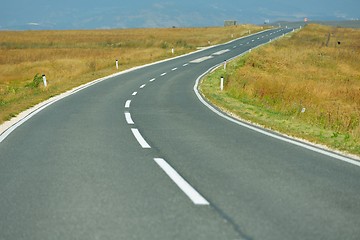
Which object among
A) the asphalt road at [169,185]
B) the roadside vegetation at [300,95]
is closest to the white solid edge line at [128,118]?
the asphalt road at [169,185]

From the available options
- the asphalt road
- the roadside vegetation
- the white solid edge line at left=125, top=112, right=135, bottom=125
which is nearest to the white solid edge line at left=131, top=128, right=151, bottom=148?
the asphalt road

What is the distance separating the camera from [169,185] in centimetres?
559

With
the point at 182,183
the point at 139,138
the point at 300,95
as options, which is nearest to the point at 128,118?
the point at 139,138

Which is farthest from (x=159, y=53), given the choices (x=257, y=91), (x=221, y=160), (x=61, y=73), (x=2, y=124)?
(x=221, y=160)

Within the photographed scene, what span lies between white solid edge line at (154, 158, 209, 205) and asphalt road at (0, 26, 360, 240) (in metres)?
0.02

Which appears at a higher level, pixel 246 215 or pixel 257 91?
pixel 246 215

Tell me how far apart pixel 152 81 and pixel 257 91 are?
280 inches

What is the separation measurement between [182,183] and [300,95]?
46.4 feet

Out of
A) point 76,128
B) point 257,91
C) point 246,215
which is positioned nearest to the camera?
point 246,215

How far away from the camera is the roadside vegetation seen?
1050cm

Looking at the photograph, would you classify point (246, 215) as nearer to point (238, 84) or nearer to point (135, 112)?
point (135, 112)

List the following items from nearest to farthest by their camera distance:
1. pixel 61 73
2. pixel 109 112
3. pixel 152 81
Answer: pixel 109 112 < pixel 152 81 < pixel 61 73

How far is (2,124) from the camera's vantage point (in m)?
11.4

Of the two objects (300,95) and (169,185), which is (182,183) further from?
(300,95)
